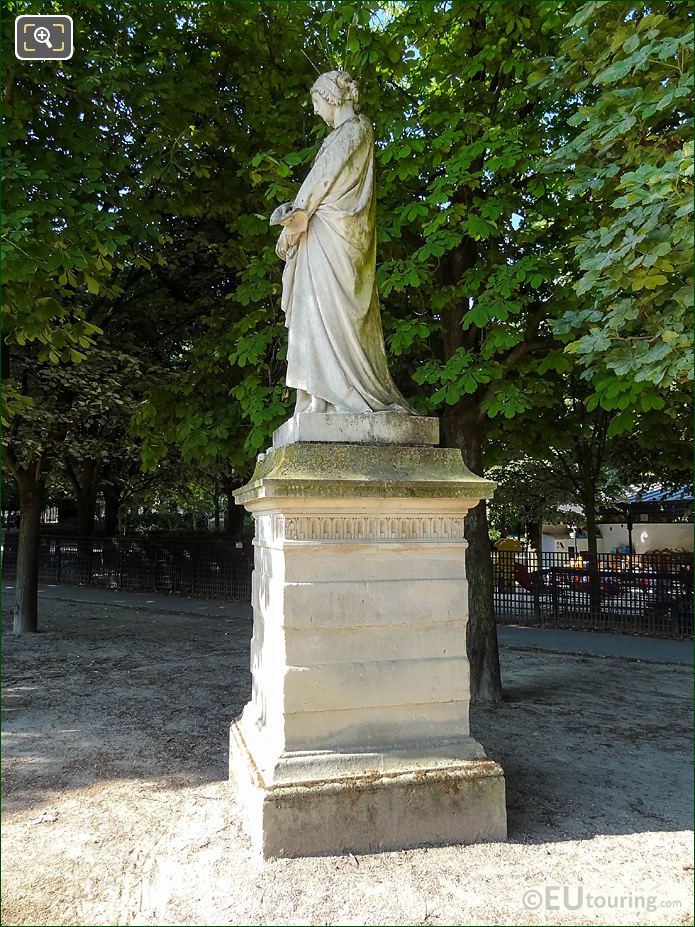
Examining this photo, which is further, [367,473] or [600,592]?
[600,592]

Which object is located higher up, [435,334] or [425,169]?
[425,169]

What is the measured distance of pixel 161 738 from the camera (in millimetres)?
6520

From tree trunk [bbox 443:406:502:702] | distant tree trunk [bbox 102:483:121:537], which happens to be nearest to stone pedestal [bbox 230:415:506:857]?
tree trunk [bbox 443:406:502:702]

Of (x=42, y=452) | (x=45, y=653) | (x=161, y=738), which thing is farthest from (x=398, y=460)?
(x=42, y=452)

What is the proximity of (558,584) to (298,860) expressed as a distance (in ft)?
38.7

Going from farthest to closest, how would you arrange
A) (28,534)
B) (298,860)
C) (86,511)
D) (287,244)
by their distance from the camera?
(86,511)
(28,534)
(287,244)
(298,860)

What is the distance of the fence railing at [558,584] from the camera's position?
13.4m

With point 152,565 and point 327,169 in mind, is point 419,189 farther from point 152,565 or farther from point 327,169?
point 152,565

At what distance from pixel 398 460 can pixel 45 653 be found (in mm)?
8807

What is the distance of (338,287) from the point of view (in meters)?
4.67

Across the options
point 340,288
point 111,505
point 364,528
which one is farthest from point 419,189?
point 111,505

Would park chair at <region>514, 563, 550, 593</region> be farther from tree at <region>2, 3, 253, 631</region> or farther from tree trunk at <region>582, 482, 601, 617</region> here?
tree at <region>2, 3, 253, 631</region>

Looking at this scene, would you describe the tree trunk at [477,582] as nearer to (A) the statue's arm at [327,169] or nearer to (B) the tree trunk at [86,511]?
(A) the statue's arm at [327,169]

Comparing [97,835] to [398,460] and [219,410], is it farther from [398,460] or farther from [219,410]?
[219,410]
